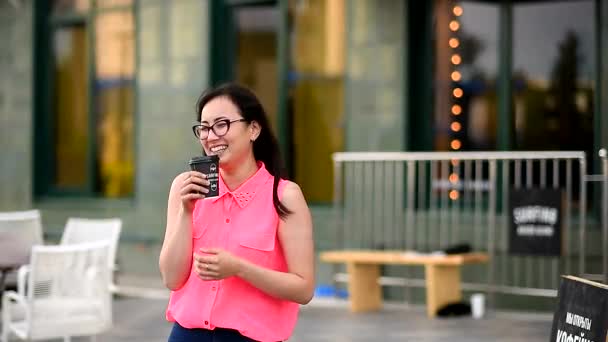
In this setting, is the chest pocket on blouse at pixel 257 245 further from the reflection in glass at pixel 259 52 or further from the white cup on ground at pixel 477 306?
the reflection in glass at pixel 259 52

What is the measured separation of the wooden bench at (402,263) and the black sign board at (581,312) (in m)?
5.39

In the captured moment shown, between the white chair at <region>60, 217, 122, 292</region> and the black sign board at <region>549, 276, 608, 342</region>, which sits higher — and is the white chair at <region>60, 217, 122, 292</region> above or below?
below

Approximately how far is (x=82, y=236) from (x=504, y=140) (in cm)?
478

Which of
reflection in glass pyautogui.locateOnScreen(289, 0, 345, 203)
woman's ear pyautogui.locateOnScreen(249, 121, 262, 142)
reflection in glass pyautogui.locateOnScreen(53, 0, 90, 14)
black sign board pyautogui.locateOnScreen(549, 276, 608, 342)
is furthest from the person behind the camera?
reflection in glass pyautogui.locateOnScreen(53, 0, 90, 14)

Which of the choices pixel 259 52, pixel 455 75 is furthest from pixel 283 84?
pixel 455 75

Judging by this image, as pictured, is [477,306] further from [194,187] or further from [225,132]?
[194,187]

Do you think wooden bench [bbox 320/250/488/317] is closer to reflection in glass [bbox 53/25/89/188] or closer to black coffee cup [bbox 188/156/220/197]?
reflection in glass [bbox 53/25/89/188]

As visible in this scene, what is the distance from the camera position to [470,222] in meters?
11.6

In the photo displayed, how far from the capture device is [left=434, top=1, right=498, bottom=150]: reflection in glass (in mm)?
11930

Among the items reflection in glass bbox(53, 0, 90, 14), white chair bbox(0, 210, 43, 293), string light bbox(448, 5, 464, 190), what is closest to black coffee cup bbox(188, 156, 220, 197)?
white chair bbox(0, 210, 43, 293)

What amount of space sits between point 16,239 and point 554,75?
5.83 metres

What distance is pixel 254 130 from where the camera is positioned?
3543 millimetres

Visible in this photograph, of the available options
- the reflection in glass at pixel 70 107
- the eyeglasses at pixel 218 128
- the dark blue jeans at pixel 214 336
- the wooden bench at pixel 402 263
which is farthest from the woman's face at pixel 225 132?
the reflection in glass at pixel 70 107

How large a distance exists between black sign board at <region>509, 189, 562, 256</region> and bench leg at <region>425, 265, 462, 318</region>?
0.62 meters
